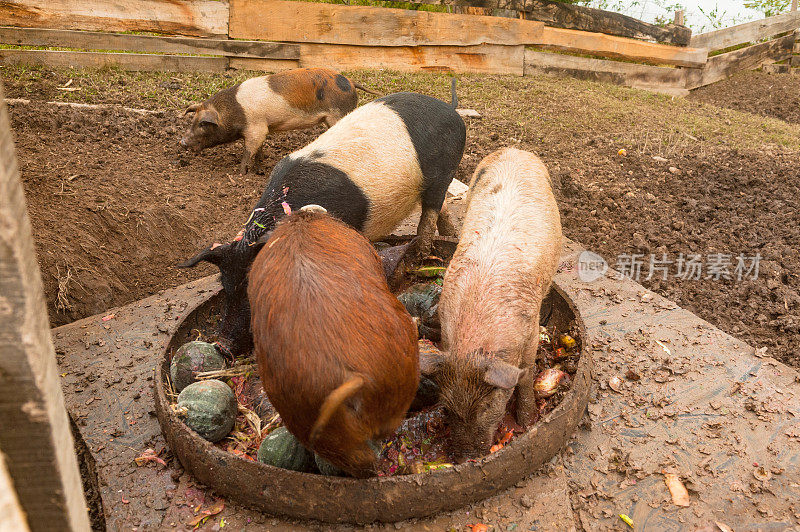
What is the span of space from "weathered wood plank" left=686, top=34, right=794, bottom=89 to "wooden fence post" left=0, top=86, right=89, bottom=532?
14.2m

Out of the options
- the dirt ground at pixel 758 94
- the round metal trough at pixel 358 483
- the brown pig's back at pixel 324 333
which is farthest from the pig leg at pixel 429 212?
the dirt ground at pixel 758 94

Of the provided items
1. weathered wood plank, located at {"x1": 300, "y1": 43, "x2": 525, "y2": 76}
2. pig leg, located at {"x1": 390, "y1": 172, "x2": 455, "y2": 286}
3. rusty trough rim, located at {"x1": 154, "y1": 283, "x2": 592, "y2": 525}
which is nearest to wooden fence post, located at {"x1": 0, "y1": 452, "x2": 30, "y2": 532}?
rusty trough rim, located at {"x1": 154, "y1": 283, "x2": 592, "y2": 525}

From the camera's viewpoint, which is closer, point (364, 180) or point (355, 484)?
point (355, 484)

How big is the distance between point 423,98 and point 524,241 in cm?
172

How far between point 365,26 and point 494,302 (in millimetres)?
8351

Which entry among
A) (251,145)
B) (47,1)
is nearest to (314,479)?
(251,145)

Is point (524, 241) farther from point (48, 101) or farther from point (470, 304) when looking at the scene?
point (48, 101)

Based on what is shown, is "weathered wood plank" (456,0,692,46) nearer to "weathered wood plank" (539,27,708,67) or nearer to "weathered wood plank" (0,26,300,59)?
"weathered wood plank" (539,27,708,67)

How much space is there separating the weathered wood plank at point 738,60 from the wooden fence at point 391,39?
27 mm

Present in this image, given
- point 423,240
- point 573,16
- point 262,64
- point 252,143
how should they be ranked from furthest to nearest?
point 573,16, point 262,64, point 252,143, point 423,240

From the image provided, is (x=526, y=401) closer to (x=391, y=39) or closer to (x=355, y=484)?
(x=355, y=484)

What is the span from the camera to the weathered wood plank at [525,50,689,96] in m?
11.7

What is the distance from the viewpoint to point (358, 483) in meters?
2.31

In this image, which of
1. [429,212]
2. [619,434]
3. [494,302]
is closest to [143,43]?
[429,212]
